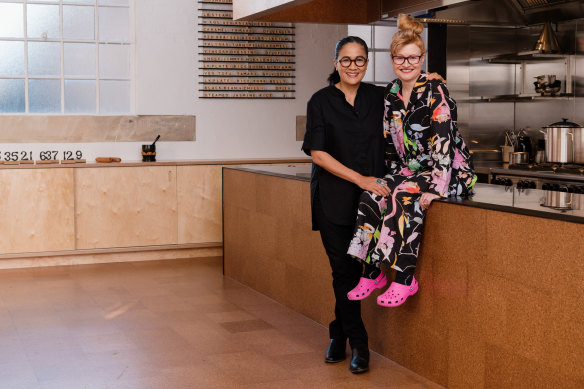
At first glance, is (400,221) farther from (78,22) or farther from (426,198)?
(78,22)

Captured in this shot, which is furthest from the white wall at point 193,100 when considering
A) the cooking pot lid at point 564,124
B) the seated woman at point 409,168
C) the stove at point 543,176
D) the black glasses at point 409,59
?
the black glasses at point 409,59

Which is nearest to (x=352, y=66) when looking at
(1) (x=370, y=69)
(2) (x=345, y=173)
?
(2) (x=345, y=173)

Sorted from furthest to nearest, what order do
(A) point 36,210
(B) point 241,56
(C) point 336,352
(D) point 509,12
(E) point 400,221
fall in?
(B) point 241,56 → (A) point 36,210 → (D) point 509,12 → (C) point 336,352 → (E) point 400,221

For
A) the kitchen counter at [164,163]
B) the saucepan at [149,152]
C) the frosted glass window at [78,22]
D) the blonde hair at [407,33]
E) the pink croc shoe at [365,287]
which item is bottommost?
the pink croc shoe at [365,287]

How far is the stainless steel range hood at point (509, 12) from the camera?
554 centimetres

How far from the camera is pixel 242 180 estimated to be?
5.91 metres

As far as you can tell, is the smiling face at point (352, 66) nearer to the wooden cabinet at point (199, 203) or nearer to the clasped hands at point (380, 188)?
the clasped hands at point (380, 188)

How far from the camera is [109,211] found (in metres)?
6.90

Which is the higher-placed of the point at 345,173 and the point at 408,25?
the point at 408,25

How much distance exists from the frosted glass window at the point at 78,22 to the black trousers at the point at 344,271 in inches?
168

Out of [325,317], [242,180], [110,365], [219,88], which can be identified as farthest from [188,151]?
[110,365]

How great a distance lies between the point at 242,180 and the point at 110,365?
2.26 metres

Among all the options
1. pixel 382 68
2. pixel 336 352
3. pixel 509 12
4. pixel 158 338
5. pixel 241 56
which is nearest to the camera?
pixel 336 352

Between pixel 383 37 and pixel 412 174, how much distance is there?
5205mm
